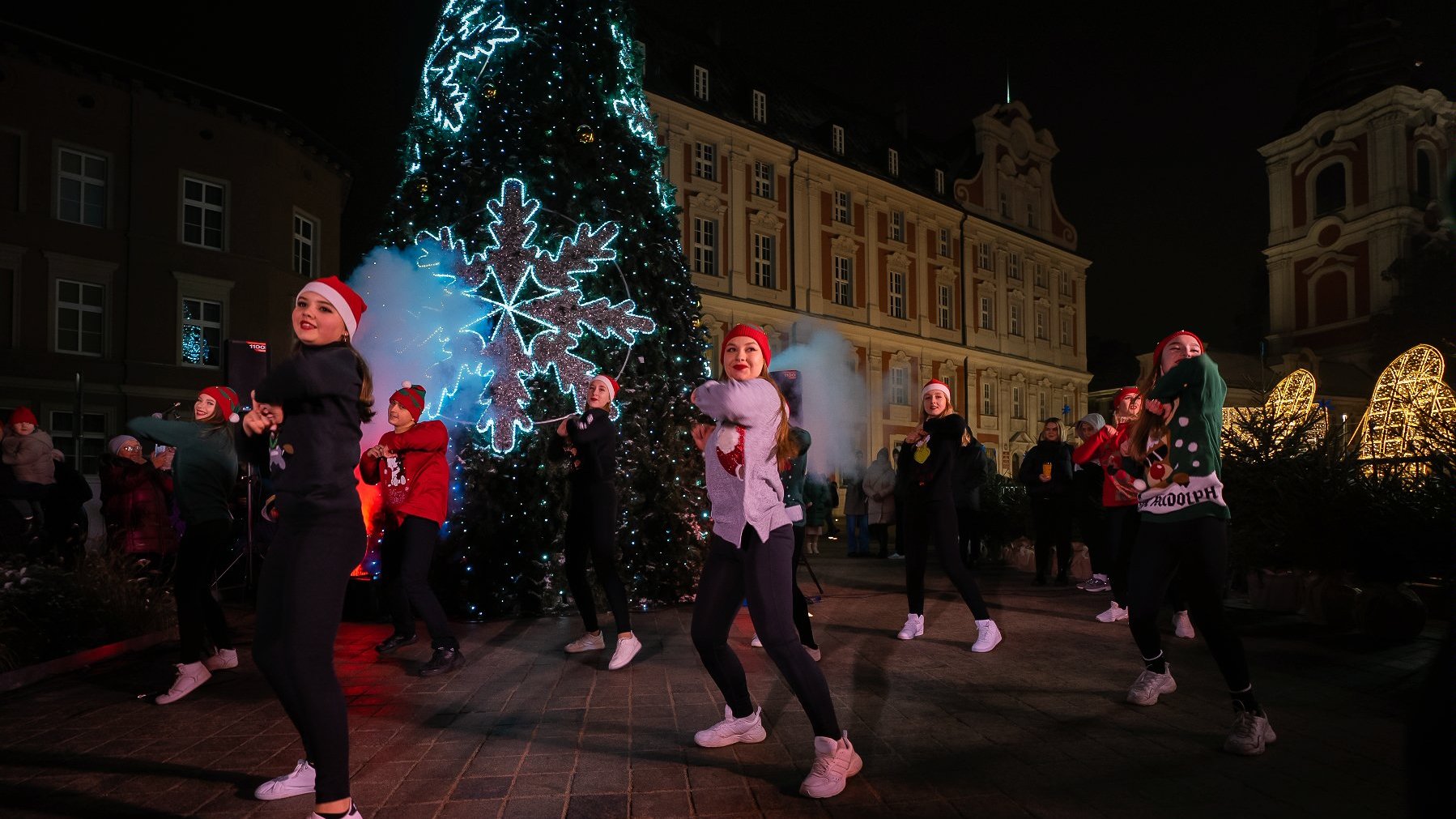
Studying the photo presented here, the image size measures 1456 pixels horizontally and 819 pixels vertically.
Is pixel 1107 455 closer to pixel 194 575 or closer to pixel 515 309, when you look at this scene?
pixel 515 309

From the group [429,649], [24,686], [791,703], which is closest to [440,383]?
[429,649]

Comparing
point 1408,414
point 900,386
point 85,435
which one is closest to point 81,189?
point 85,435

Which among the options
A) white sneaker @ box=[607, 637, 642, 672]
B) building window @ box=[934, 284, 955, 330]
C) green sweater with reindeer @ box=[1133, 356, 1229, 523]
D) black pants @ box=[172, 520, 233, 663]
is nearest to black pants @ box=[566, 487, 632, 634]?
white sneaker @ box=[607, 637, 642, 672]

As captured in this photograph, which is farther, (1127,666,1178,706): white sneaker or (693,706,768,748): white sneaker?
(1127,666,1178,706): white sneaker

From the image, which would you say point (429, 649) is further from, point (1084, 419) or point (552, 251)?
point (1084, 419)

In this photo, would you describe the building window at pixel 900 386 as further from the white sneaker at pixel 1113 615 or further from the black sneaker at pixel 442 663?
the black sneaker at pixel 442 663

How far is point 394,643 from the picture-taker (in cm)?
658

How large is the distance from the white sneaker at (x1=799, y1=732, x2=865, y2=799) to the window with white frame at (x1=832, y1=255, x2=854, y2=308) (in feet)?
127

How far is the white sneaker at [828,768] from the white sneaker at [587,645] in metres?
3.08

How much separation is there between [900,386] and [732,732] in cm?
4097

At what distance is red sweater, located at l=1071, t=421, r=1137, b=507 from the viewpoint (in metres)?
6.72

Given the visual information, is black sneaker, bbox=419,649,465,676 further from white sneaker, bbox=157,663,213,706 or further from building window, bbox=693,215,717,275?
building window, bbox=693,215,717,275

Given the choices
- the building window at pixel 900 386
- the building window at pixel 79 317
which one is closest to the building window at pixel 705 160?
the building window at pixel 900 386

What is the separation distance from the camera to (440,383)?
808 centimetres
